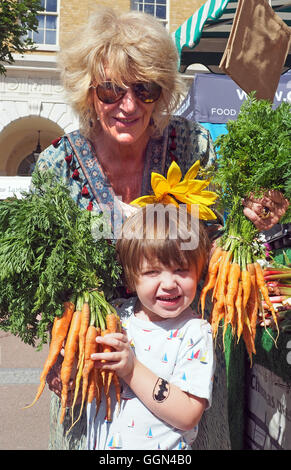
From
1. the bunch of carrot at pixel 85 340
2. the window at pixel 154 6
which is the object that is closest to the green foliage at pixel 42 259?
the bunch of carrot at pixel 85 340

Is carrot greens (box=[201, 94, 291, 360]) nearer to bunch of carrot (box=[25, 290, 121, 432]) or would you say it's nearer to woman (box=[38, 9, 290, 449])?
woman (box=[38, 9, 290, 449])

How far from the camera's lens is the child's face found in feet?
4.81

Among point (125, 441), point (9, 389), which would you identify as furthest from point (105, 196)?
point (9, 389)

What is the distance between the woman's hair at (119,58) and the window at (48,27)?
501 inches

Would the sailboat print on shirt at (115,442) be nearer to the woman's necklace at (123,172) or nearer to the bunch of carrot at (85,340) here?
the bunch of carrot at (85,340)

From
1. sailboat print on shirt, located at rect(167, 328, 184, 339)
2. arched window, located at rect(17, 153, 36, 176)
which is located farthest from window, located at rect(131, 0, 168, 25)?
sailboat print on shirt, located at rect(167, 328, 184, 339)

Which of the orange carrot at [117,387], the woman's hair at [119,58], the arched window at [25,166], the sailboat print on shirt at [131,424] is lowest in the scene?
the arched window at [25,166]

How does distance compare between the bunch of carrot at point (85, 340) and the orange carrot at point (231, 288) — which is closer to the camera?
the bunch of carrot at point (85, 340)

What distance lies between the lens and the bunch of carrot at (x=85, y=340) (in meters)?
1.39

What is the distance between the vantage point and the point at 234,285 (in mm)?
1562

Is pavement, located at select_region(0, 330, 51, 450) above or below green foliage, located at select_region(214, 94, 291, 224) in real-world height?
below

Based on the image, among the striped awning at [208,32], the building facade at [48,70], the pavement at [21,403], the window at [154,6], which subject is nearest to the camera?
the pavement at [21,403]

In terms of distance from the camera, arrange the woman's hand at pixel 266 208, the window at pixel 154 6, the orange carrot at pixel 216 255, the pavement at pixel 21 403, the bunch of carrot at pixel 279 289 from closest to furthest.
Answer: the woman's hand at pixel 266 208, the orange carrot at pixel 216 255, the bunch of carrot at pixel 279 289, the pavement at pixel 21 403, the window at pixel 154 6

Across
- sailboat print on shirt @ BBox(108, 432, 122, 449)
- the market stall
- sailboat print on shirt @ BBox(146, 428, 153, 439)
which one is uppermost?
sailboat print on shirt @ BBox(146, 428, 153, 439)
